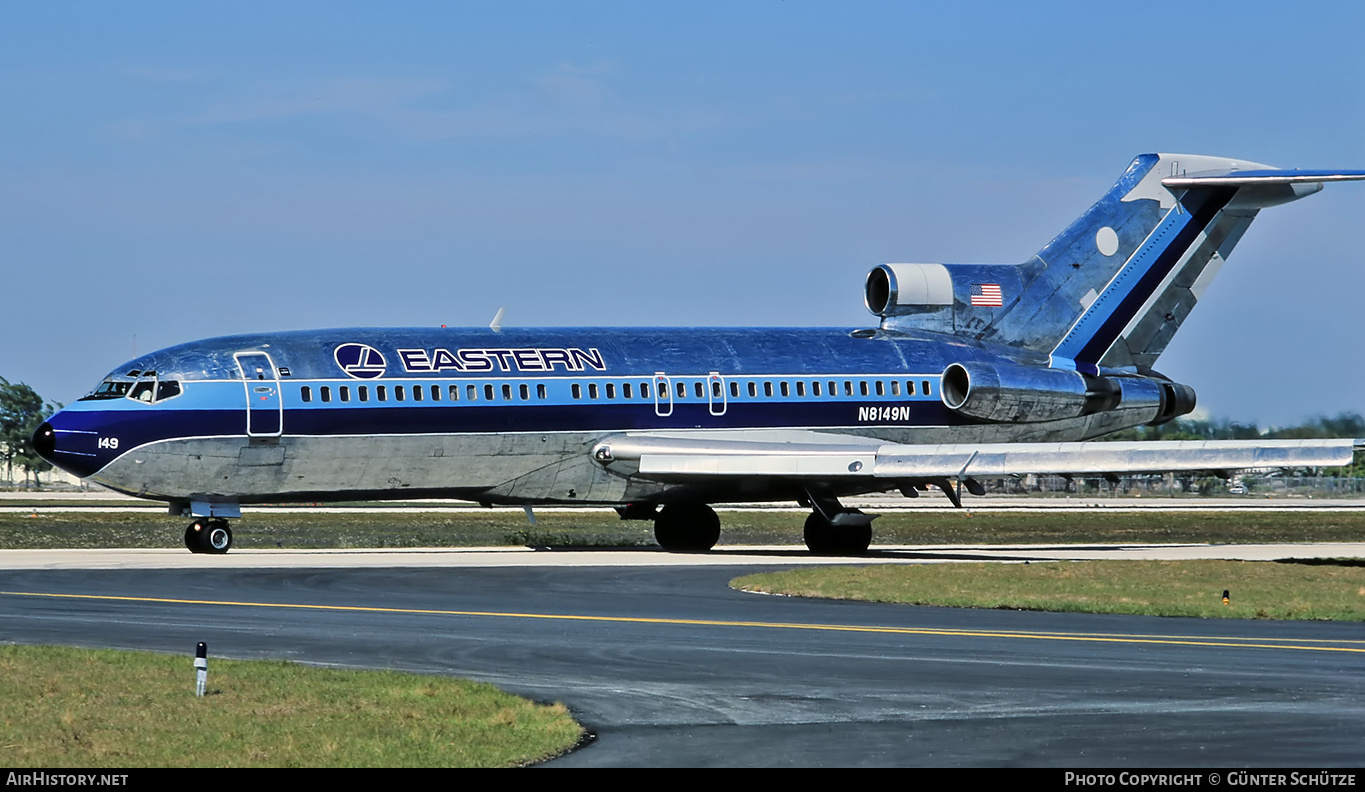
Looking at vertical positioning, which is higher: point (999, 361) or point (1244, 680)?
point (999, 361)

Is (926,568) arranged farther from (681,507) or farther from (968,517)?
(968,517)

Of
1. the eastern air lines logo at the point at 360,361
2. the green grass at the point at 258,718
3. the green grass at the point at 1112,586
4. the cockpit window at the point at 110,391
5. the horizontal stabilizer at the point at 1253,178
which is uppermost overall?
the horizontal stabilizer at the point at 1253,178

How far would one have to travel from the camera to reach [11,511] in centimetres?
7044

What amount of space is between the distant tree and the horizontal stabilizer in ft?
348

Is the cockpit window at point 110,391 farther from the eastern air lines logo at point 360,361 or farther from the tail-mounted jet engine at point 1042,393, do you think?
the tail-mounted jet engine at point 1042,393

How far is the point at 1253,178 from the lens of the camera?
47.8 metres

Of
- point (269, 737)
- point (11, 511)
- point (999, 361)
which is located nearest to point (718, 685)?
point (269, 737)

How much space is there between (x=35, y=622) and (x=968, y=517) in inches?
1744

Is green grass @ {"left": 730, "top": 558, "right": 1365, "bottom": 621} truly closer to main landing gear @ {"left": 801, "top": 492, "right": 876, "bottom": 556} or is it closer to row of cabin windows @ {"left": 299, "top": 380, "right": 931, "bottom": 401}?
main landing gear @ {"left": 801, "top": 492, "right": 876, "bottom": 556}

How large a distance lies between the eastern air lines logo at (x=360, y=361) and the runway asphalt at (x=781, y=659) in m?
7.60

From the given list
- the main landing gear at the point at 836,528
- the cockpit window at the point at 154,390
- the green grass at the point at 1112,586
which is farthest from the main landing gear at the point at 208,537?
the main landing gear at the point at 836,528

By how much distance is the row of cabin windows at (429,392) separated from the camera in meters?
39.8

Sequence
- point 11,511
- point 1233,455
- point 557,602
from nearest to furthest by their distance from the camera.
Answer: point 557,602, point 1233,455, point 11,511
